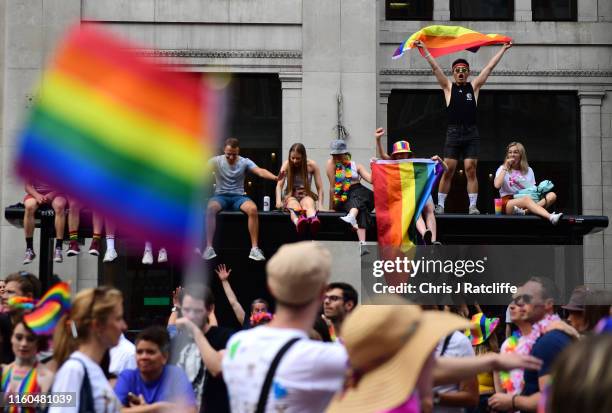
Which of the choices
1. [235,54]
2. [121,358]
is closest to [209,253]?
[121,358]

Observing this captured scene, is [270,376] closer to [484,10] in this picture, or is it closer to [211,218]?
[211,218]

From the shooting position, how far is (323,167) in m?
20.8

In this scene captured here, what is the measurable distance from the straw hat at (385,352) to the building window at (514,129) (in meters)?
18.6

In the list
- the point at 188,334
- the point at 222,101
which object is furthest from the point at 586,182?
the point at 222,101

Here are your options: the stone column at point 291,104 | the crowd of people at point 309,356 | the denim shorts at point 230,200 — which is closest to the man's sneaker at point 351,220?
the denim shorts at point 230,200

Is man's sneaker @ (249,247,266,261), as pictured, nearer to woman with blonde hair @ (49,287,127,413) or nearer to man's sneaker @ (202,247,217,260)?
man's sneaker @ (202,247,217,260)

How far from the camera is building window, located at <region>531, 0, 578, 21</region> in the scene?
75.9 feet

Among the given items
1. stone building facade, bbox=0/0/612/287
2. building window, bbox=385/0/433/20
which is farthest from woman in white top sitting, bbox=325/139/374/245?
building window, bbox=385/0/433/20

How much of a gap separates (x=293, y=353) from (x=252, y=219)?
9596 millimetres

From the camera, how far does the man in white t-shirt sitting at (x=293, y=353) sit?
4191 millimetres

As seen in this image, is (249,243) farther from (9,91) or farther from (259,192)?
(9,91)

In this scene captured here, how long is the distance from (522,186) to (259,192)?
7.34 metres

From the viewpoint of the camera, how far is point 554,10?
23.2 meters

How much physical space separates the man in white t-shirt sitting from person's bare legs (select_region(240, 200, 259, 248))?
9.20 meters
